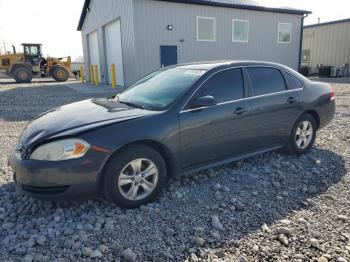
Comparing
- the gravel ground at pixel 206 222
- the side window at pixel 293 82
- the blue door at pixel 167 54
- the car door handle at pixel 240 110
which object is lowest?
the gravel ground at pixel 206 222

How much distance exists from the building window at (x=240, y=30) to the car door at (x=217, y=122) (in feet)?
46.5

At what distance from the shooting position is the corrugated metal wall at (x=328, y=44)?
23.5m

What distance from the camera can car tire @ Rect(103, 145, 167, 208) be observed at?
9.78ft

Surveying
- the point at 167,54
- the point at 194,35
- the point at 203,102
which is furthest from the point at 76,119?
the point at 194,35

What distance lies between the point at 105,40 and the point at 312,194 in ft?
59.3

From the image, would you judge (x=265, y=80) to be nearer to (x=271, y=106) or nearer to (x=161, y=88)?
(x=271, y=106)

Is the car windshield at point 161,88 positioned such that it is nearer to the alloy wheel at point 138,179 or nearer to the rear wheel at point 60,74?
the alloy wheel at point 138,179

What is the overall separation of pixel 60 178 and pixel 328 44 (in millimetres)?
27111

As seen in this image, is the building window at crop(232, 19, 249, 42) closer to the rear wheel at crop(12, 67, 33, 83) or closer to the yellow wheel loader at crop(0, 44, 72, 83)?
the yellow wheel loader at crop(0, 44, 72, 83)

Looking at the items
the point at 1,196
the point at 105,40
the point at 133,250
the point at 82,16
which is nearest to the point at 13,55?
the point at 82,16

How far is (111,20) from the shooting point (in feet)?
55.4

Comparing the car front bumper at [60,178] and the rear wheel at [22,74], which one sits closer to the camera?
→ the car front bumper at [60,178]

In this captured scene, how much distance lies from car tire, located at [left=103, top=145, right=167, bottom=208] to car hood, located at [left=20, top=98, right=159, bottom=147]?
39 cm

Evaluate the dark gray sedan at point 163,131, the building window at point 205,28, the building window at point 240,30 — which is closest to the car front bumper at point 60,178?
the dark gray sedan at point 163,131
